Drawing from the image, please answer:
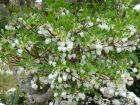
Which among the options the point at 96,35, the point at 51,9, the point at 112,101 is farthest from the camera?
the point at 112,101

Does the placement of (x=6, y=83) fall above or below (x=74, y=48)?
above

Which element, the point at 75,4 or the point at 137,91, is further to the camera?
the point at 137,91

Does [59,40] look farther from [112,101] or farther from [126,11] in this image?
[112,101]

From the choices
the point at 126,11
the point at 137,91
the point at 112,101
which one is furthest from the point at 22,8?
the point at 137,91

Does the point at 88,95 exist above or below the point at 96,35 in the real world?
below

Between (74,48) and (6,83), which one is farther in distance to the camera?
(6,83)

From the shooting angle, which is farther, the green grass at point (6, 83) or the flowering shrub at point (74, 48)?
the green grass at point (6, 83)

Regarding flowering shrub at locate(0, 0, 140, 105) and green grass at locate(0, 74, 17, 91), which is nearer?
flowering shrub at locate(0, 0, 140, 105)

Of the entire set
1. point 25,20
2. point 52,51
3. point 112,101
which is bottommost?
point 112,101
